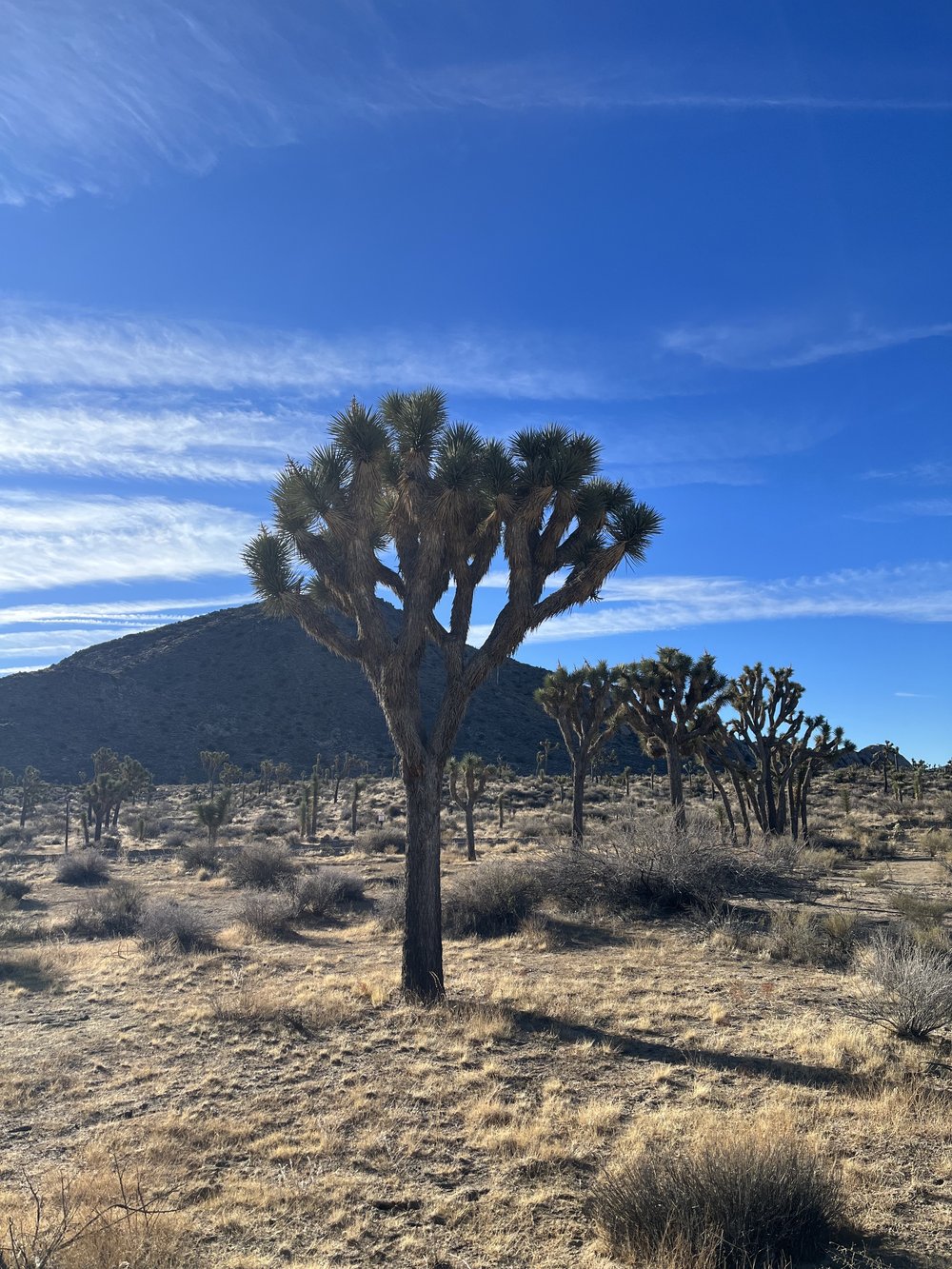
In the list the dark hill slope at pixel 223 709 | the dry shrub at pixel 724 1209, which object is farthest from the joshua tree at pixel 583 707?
the dark hill slope at pixel 223 709

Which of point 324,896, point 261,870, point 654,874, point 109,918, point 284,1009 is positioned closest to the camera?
point 284,1009

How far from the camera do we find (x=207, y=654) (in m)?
74.5

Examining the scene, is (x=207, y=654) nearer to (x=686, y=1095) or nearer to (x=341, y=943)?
(x=341, y=943)

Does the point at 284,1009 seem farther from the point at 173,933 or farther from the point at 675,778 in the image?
the point at 675,778

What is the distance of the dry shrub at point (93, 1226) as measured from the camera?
385cm

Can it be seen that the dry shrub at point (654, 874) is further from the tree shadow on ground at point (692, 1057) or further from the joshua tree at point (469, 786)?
the joshua tree at point (469, 786)

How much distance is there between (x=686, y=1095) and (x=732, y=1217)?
8.08ft

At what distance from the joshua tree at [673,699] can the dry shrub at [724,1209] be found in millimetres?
17856

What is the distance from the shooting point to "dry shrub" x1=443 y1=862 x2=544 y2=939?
14.2m

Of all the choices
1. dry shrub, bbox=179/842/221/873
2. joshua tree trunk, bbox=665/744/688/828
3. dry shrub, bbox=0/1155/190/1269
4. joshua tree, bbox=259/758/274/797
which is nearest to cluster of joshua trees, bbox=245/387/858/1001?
dry shrub, bbox=0/1155/190/1269

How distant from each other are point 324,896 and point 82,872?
39.3 ft

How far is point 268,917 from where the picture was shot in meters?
15.0

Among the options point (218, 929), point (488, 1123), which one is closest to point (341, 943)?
Result: point (218, 929)

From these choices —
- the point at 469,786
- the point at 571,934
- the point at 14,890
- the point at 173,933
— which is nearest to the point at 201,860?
the point at 14,890
